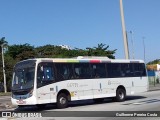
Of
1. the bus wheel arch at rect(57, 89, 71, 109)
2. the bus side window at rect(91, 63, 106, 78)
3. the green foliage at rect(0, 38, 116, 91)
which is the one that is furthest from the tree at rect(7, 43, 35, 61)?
the bus wheel arch at rect(57, 89, 71, 109)

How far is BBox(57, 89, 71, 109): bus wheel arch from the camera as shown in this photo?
21844 millimetres

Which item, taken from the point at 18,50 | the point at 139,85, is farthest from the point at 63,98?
the point at 18,50

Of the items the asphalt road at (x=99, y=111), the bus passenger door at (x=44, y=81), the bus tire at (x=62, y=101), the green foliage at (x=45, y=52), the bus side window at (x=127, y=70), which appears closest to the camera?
the asphalt road at (x=99, y=111)

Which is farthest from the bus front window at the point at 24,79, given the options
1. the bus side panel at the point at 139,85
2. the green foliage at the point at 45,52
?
the green foliage at the point at 45,52

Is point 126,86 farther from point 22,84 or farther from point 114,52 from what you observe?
point 114,52

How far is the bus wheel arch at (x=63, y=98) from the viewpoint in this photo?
21844 mm

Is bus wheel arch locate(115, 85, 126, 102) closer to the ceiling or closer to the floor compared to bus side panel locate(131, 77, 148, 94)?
closer to the floor

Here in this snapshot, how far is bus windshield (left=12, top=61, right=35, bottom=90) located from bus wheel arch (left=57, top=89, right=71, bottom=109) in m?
1.95

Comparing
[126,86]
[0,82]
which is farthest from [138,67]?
[0,82]

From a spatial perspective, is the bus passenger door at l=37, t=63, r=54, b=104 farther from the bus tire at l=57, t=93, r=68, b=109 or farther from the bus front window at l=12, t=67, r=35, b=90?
the bus tire at l=57, t=93, r=68, b=109

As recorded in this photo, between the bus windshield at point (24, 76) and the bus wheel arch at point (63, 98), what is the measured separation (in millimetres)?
1954

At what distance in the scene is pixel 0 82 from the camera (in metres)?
72.5

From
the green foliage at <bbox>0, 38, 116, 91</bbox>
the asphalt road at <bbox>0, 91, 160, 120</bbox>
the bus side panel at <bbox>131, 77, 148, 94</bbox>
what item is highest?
the green foliage at <bbox>0, 38, 116, 91</bbox>

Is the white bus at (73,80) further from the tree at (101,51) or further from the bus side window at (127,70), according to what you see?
the tree at (101,51)
